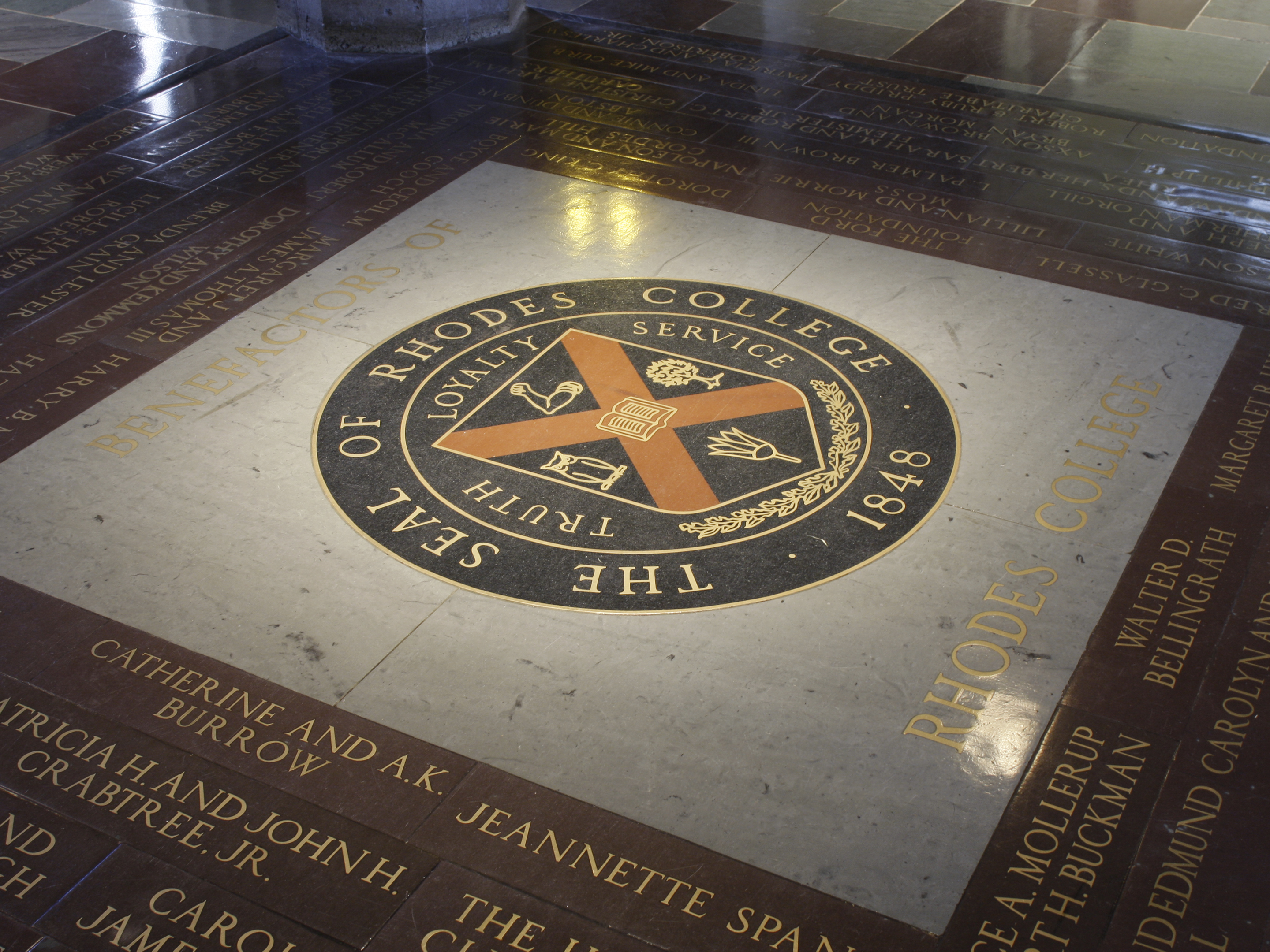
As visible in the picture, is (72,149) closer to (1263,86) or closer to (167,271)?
(167,271)

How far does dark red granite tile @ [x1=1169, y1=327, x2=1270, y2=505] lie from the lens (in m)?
4.75

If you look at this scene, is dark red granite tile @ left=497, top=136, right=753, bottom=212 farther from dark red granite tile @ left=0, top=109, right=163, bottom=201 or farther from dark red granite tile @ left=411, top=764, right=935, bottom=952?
dark red granite tile @ left=411, top=764, right=935, bottom=952

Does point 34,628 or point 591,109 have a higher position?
point 591,109

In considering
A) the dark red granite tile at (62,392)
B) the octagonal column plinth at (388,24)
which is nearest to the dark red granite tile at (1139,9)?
the octagonal column plinth at (388,24)

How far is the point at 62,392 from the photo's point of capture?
211 inches

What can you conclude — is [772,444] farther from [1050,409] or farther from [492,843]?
[492,843]

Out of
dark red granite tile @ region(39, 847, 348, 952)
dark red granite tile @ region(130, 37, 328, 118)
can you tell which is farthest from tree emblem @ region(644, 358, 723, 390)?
dark red granite tile @ region(130, 37, 328, 118)

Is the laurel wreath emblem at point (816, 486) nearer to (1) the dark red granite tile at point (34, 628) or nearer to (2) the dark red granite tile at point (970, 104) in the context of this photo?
(1) the dark red granite tile at point (34, 628)

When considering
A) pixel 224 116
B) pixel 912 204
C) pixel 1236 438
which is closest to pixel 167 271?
pixel 224 116

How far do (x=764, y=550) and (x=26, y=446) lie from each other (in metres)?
3.12

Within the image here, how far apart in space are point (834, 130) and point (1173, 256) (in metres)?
2.38

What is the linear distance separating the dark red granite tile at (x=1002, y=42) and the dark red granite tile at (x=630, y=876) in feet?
22.7

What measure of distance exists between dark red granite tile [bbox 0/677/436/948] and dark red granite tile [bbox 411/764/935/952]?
7.4 inches

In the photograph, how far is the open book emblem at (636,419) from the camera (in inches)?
198
